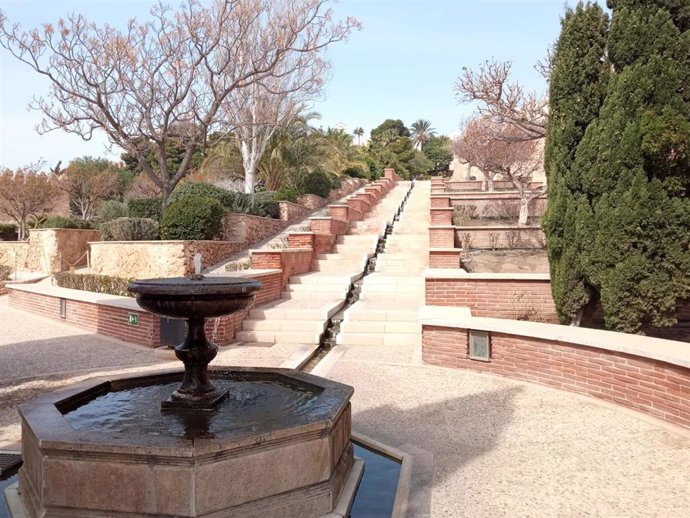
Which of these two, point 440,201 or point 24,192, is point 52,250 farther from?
point 440,201

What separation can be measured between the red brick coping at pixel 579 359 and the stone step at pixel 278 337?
7.68 ft

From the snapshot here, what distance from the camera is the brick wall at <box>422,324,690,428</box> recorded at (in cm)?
502

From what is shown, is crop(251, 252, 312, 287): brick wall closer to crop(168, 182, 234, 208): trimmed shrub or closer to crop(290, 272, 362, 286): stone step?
crop(290, 272, 362, 286): stone step

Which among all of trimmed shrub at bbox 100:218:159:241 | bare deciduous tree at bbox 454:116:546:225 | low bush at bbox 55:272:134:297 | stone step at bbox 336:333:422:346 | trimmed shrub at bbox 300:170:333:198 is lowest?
stone step at bbox 336:333:422:346

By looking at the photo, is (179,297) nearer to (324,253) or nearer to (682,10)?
(682,10)

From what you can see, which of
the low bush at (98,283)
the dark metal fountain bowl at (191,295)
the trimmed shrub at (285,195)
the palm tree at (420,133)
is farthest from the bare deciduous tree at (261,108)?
the palm tree at (420,133)

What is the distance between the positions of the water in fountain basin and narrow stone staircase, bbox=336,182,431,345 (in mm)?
4225

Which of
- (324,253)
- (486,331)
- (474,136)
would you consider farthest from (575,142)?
(474,136)

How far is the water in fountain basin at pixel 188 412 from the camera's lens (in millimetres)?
3883

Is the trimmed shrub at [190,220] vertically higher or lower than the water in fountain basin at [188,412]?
higher

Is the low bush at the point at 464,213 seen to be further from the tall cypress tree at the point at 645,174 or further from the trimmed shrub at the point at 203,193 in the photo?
the tall cypress tree at the point at 645,174

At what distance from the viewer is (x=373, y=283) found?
1213cm

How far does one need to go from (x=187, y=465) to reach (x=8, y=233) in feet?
93.5

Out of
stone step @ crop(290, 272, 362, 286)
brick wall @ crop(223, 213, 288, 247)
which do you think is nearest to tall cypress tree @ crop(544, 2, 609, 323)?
stone step @ crop(290, 272, 362, 286)
